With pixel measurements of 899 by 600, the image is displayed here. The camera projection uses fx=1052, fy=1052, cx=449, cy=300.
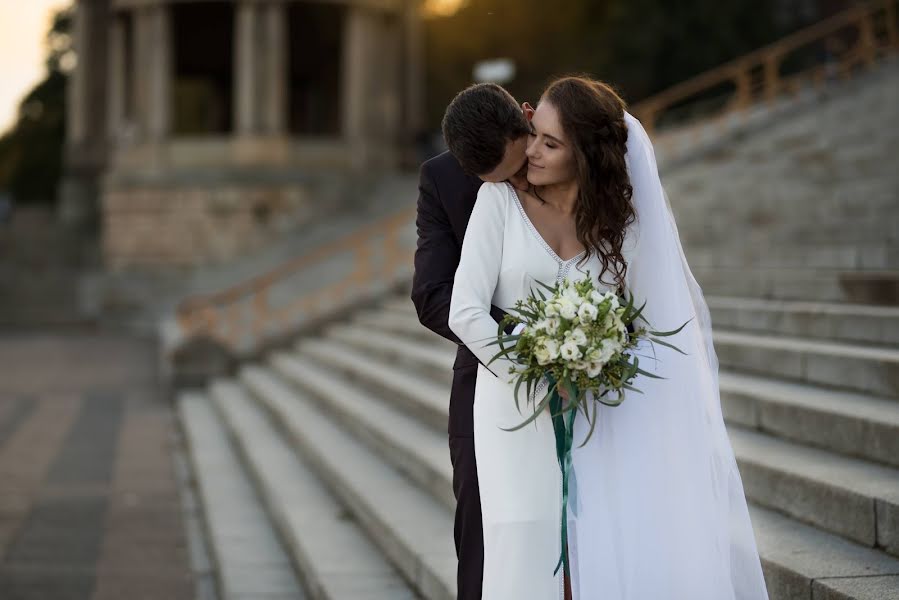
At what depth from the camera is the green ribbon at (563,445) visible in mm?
3178

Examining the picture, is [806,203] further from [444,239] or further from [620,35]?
[620,35]

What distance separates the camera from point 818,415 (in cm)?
495

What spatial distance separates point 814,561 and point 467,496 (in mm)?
1389

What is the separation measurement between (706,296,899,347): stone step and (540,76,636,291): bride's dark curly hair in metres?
3.25

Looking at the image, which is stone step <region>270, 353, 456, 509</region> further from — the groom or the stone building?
the stone building

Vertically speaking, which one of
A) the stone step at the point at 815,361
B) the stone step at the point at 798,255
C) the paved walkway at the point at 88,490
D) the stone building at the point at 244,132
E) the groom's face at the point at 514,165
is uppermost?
the stone building at the point at 244,132

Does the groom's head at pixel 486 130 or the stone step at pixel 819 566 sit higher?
the groom's head at pixel 486 130

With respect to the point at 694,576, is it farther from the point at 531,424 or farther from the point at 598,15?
the point at 598,15

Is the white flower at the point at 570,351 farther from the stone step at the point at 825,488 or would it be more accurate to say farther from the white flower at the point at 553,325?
the stone step at the point at 825,488

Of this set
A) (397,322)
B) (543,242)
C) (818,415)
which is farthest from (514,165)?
(397,322)

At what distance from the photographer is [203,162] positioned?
2592cm

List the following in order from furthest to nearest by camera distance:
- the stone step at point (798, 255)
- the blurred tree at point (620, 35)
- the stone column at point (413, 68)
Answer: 1. the blurred tree at point (620, 35)
2. the stone column at point (413, 68)
3. the stone step at point (798, 255)

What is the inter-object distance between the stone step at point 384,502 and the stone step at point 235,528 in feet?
1.80

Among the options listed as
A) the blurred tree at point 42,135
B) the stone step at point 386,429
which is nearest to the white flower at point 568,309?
the stone step at point 386,429
